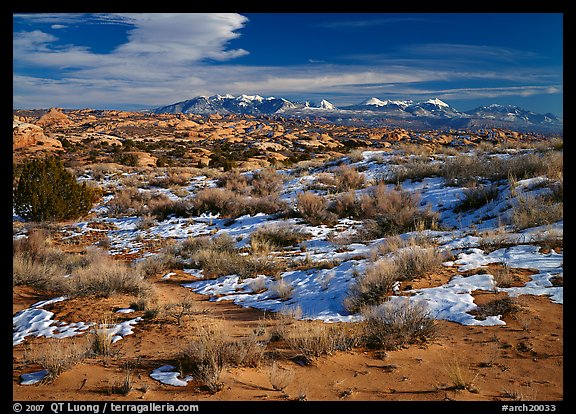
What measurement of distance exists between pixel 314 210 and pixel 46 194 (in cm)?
965

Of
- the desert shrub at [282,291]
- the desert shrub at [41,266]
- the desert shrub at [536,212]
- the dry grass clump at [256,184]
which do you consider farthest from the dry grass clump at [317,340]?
the dry grass clump at [256,184]

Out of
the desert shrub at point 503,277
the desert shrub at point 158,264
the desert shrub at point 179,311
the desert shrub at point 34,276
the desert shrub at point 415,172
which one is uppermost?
the desert shrub at point 415,172

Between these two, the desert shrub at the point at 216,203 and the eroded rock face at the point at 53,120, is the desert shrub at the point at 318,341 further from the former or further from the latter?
the eroded rock face at the point at 53,120

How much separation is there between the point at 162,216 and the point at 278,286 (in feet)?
30.4

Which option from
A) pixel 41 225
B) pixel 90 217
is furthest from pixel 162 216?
pixel 41 225

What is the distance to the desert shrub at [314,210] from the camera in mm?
11383

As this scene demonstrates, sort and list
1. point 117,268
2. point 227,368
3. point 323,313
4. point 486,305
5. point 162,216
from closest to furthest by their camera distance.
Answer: point 227,368 < point 486,305 < point 323,313 < point 117,268 < point 162,216

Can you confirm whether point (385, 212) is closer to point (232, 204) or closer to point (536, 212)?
point (536, 212)

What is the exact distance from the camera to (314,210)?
1177cm

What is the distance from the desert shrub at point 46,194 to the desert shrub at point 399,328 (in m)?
13.1

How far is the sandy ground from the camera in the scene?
9.58ft

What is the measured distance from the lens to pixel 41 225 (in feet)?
41.4

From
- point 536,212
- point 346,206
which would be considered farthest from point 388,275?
point 346,206
